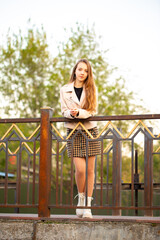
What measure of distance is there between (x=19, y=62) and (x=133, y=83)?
5512 millimetres

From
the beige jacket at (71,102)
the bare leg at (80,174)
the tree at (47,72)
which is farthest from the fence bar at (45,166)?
the tree at (47,72)

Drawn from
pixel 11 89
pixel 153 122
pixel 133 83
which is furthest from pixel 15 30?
pixel 153 122

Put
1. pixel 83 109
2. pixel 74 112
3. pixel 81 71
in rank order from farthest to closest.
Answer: pixel 81 71, pixel 83 109, pixel 74 112

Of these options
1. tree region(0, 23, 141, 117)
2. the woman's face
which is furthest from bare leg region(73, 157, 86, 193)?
Answer: tree region(0, 23, 141, 117)

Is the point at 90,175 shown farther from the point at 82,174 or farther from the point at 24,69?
the point at 24,69

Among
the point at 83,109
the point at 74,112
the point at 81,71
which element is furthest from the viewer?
the point at 81,71

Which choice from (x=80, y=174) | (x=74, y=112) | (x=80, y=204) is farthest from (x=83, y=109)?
(x=80, y=204)

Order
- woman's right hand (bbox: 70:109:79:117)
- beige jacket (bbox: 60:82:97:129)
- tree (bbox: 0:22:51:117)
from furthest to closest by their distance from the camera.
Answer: tree (bbox: 0:22:51:117), beige jacket (bbox: 60:82:97:129), woman's right hand (bbox: 70:109:79:117)

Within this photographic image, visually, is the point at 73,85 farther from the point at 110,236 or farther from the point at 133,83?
the point at 133,83

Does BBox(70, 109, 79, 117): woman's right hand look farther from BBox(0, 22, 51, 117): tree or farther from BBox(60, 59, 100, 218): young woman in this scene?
BBox(0, 22, 51, 117): tree

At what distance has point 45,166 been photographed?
419 centimetres

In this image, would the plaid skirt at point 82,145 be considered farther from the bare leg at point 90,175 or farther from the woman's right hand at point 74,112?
the woman's right hand at point 74,112

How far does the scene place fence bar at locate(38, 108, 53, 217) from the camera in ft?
13.5

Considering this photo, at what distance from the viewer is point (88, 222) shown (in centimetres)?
390
